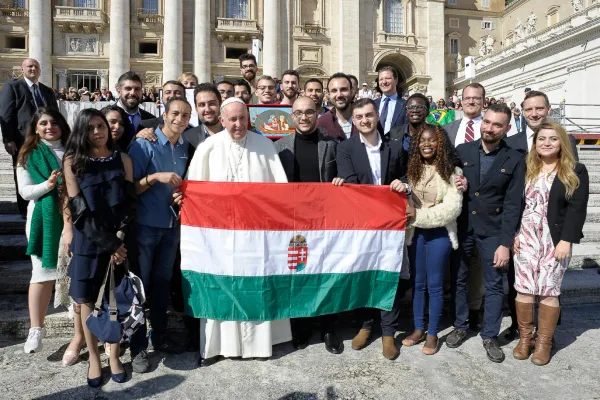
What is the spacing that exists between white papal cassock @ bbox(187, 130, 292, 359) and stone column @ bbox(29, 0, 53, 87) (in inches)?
1266

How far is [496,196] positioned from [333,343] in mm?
2159

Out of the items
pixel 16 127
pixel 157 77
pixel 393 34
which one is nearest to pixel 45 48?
pixel 157 77

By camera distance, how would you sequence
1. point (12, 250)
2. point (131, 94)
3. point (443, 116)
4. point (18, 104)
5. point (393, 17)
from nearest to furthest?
point (131, 94) < point (12, 250) < point (18, 104) < point (443, 116) < point (393, 17)

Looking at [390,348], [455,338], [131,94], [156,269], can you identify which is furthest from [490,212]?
[131,94]

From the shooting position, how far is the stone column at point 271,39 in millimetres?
32938

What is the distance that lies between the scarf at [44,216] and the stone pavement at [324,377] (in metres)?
0.99

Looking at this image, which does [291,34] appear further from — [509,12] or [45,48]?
[509,12]

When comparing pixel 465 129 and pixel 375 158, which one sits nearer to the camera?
pixel 375 158

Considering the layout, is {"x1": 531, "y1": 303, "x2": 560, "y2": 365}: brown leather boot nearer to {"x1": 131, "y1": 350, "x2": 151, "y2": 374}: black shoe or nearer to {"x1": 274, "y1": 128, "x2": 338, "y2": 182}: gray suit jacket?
{"x1": 274, "y1": 128, "x2": 338, "y2": 182}: gray suit jacket

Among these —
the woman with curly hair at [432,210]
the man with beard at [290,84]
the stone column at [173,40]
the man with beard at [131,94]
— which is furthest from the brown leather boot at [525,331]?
the stone column at [173,40]

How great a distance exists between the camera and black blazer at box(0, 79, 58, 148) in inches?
241

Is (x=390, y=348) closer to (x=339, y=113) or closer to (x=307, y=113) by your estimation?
(x=307, y=113)

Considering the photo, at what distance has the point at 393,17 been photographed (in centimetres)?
3688

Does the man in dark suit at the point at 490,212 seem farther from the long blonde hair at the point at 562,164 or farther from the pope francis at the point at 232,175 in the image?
the pope francis at the point at 232,175
